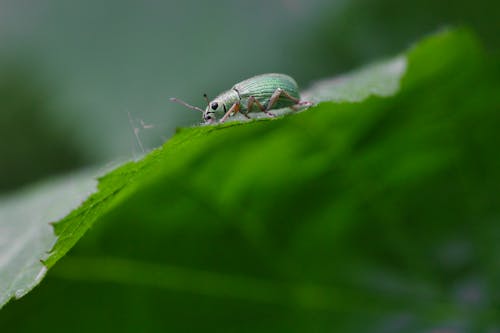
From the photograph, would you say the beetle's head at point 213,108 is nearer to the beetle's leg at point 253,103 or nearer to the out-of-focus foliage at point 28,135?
the beetle's leg at point 253,103

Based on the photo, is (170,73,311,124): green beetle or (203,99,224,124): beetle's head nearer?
(170,73,311,124): green beetle

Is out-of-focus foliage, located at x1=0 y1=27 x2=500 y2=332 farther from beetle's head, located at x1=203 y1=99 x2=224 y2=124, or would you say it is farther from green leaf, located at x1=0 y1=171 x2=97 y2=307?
beetle's head, located at x1=203 y1=99 x2=224 y2=124

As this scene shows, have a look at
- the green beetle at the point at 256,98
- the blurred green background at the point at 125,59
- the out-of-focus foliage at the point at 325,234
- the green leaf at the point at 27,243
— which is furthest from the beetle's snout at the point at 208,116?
the blurred green background at the point at 125,59

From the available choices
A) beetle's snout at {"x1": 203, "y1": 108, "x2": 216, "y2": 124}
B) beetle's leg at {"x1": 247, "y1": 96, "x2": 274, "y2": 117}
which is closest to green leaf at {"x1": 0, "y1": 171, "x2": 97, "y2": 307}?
beetle's snout at {"x1": 203, "y1": 108, "x2": 216, "y2": 124}

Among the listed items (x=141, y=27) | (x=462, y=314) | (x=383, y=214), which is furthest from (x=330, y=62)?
(x=462, y=314)

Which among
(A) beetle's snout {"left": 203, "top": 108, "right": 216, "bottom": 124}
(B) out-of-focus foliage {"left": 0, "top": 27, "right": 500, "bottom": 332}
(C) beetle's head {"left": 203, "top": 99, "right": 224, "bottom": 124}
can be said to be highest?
(C) beetle's head {"left": 203, "top": 99, "right": 224, "bottom": 124}

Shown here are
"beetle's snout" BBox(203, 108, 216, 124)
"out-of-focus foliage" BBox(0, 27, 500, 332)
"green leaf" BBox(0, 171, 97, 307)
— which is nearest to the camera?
"green leaf" BBox(0, 171, 97, 307)
